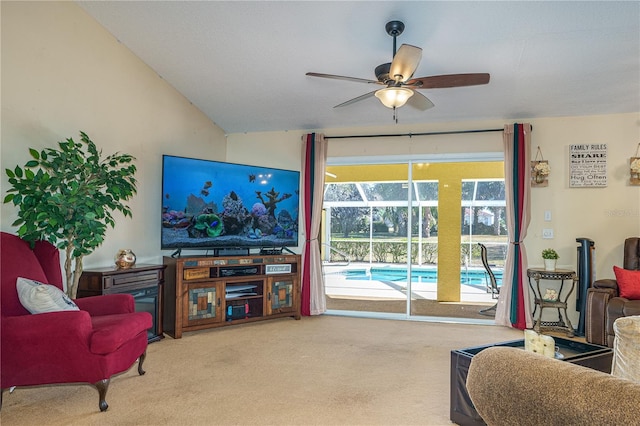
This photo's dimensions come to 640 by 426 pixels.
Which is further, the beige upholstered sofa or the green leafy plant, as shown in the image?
the green leafy plant

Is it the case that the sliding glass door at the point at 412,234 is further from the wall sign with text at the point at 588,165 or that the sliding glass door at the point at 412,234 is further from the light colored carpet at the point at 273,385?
the light colored carpet at the point at 273,385

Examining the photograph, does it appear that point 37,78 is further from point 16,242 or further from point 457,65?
point 457,65

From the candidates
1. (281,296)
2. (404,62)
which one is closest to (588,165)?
(404,62)

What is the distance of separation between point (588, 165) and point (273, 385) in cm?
413

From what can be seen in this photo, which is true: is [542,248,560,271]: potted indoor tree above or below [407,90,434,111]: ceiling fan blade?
below

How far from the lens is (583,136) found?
4.64 meters

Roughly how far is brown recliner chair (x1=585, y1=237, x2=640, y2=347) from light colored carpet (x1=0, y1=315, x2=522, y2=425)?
0.79 m

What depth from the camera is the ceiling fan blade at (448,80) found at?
304cm

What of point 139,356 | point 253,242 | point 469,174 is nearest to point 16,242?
point 139,356

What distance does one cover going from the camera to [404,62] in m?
2.70

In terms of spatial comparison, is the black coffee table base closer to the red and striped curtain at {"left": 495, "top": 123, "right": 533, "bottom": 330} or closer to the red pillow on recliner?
the red pillow on recliner

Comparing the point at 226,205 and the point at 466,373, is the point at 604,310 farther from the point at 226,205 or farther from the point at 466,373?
the point at 226,205

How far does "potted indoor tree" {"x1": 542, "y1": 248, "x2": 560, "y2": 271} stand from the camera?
4.38m

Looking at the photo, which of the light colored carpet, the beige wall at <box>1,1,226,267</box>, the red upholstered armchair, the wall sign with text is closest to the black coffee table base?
the light colored carpet
